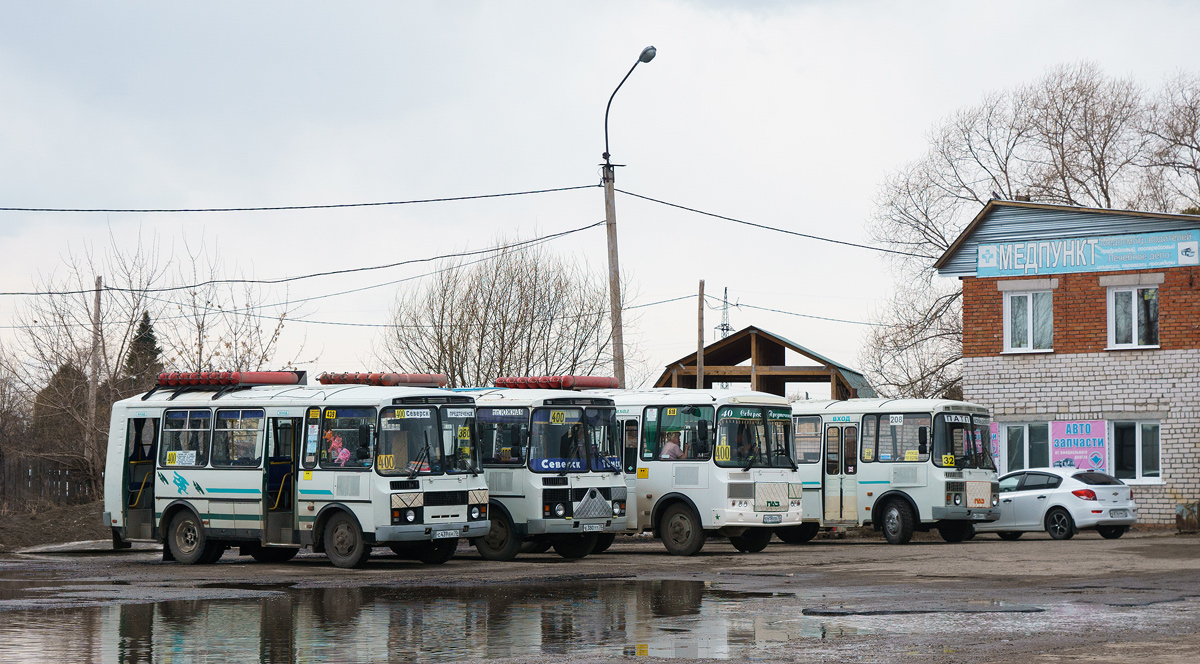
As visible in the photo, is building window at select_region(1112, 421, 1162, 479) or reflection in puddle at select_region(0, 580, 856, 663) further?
building window at select_region(1112, 421, 1162, 479)

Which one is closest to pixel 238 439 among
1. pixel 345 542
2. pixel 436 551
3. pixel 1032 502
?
pixel 345 542

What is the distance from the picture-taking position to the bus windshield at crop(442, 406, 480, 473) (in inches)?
730

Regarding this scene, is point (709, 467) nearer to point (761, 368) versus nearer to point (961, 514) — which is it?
point (961, 514)

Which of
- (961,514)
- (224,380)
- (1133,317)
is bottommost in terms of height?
(961,514)

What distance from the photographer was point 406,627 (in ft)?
36.8

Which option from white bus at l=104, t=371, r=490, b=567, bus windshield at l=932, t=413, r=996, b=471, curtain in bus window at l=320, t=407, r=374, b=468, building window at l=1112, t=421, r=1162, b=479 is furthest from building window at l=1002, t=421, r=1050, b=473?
curtain in bus window at l=320, t=407, r=374, b=468

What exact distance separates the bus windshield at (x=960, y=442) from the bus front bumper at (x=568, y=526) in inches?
290

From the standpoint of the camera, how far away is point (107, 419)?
119ft

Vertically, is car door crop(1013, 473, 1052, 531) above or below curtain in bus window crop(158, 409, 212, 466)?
below

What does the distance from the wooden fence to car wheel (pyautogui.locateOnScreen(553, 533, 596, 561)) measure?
18.1 m

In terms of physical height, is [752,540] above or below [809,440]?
below

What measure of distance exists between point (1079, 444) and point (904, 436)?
24.8ft

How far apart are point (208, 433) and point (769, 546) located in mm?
10572

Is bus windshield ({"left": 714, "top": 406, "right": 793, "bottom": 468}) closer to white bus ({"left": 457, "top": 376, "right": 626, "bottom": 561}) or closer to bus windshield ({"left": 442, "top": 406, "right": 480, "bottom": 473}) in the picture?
white bus ({"left": 457, "top": 376, "right": 626, "bottom": 561})
